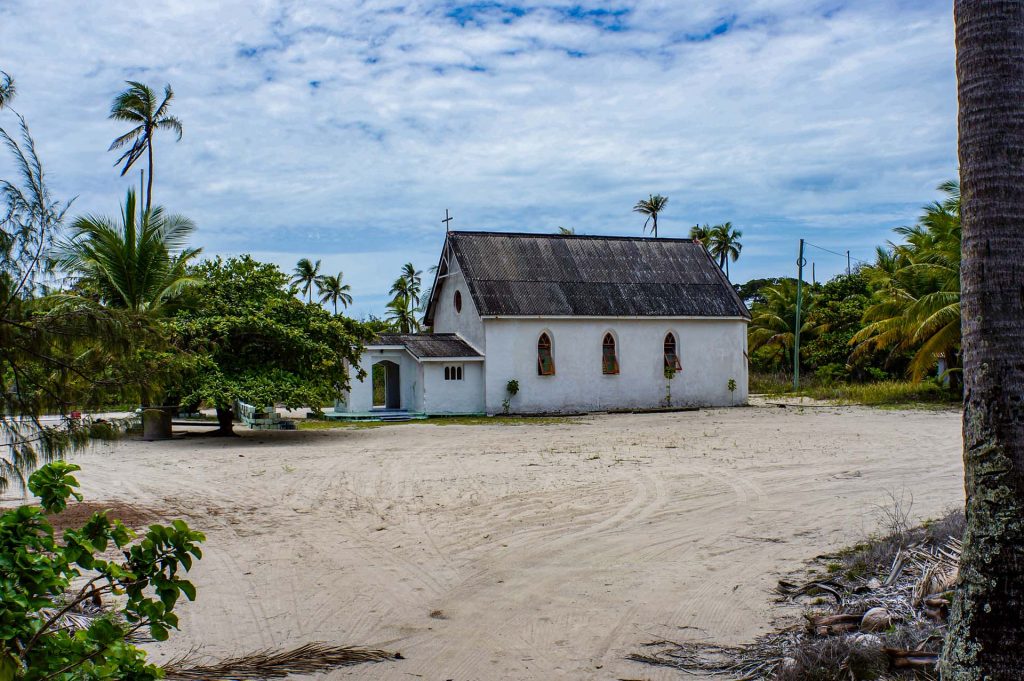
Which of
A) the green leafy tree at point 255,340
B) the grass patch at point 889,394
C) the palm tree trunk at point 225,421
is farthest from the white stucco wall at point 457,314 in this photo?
the grass patch at point 889,394

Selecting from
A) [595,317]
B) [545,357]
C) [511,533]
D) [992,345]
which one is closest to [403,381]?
[545,357]

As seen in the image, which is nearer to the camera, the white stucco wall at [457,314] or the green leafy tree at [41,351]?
the green leafy tree at [41,351]

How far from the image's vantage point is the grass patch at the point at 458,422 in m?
26.8

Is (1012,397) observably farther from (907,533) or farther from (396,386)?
(396,386)

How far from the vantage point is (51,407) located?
5.43 meters

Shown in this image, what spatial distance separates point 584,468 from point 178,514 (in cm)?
683

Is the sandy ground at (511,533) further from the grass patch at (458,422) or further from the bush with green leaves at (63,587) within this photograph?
the grass patch at (458,422)

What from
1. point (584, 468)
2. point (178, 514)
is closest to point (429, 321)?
point (584, 468)

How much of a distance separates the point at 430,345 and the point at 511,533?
21.7 meters

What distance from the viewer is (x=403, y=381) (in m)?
33.1

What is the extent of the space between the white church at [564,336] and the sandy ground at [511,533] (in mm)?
11381

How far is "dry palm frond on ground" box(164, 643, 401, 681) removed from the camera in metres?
5.91

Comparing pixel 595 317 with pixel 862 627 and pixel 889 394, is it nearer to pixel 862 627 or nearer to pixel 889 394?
pixel 889 394

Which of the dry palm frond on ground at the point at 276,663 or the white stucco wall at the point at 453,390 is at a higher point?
the white stucco wall at the point at 453,390
